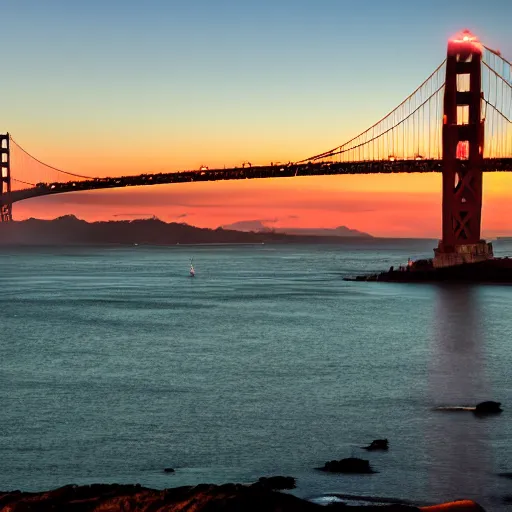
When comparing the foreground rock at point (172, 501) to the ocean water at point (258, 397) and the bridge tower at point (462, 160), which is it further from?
the bridge tower at point (462, 160)

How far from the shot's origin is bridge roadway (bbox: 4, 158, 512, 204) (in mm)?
64938

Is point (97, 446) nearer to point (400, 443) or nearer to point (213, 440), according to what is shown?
point (213, 440)

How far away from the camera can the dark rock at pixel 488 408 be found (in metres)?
17.4

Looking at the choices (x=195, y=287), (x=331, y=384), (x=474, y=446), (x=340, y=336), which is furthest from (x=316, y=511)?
(x=195, y=287)

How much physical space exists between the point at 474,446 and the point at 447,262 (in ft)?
155

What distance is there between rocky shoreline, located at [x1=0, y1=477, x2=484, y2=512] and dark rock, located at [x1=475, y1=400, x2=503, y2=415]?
28.6 feet

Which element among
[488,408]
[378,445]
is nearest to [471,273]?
[488,408]

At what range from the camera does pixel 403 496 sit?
1182 cm

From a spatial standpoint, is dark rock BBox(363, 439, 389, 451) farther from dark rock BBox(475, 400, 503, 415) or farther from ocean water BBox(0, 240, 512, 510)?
dark rock BBox(475, 400, 503, 415)

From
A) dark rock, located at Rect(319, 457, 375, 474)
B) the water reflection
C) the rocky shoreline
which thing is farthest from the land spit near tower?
the rocky shoreline

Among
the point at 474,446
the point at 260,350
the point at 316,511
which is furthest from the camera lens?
the point at 260,350

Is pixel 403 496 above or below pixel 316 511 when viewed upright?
below

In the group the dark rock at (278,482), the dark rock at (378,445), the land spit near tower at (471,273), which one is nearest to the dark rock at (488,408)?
the dark rock at (378,445)

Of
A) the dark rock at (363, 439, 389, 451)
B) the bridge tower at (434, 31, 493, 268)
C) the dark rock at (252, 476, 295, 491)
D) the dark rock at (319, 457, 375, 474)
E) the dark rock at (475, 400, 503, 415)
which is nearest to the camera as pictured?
the dark rock at (252, 476, 295, 491)
